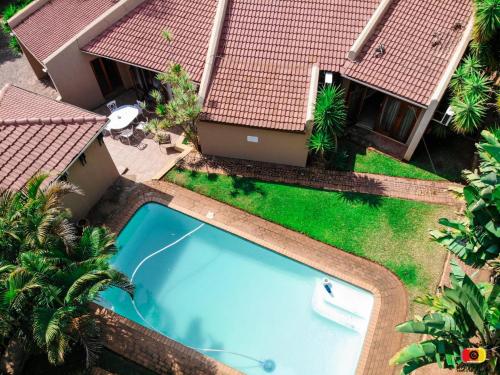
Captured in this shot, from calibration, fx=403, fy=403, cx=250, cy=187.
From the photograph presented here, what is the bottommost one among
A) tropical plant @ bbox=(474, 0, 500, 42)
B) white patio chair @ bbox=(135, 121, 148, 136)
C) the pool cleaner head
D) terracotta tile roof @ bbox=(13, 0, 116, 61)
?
the pool cleaner head

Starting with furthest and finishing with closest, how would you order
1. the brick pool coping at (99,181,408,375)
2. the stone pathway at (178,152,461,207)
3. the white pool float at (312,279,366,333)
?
the stone pathway at (178,152,461,207)
the white pool float at (312,279,366,333)
the brick pool coping at (99,181,408,375)

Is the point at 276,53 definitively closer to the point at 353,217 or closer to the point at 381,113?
A: the point at 381,113

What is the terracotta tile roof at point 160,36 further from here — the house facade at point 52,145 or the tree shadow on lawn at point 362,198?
the tree shadow on lawn at point 362,198

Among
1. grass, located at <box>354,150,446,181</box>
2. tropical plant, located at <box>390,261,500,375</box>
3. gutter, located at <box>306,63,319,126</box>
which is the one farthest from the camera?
grass, located at <box>354,150,446,181</box>

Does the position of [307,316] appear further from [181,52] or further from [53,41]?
[53,41]

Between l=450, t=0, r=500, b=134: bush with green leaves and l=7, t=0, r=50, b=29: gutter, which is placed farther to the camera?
l=7, t=0, r=50, b=29: gutter

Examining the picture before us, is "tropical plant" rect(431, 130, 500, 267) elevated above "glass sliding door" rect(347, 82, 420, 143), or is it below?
above

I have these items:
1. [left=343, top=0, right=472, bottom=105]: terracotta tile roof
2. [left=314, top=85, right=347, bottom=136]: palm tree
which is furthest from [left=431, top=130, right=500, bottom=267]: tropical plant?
[left=343, top=0, right=472, bottom=105]: terracotta tile roof

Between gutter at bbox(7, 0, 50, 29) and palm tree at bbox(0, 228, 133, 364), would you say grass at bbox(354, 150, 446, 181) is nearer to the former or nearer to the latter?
palm tree at bbox(0, 228, 133, 364)

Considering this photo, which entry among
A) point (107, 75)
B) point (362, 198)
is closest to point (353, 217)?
point (362, 198)
